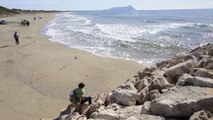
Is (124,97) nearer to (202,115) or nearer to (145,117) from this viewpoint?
(145,117)

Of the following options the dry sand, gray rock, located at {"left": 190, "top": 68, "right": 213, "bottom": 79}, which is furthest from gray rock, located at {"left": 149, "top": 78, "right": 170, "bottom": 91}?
the dry sand

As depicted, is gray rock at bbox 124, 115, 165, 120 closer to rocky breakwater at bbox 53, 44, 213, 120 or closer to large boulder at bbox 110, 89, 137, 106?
rocky breakwater at bbox 53, 44, 213, 120

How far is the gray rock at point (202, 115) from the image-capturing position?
22.0 feet

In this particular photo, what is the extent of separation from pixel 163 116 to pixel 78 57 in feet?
44.9

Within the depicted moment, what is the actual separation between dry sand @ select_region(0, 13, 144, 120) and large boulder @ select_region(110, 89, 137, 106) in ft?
9.19

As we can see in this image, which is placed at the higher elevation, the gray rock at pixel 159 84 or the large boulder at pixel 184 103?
the large boulder at pixel 184 103

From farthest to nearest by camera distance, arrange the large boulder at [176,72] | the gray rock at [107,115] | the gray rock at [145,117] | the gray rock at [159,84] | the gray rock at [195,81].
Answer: the large boulder at [176,72] → the gray rock at [159,84] → the gray rock at [195,81] → the gray rock at [107,115] → the gray rock at [145,117]

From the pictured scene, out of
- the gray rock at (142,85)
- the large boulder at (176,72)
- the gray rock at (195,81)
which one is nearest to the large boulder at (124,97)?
the gray rock at (142,85)

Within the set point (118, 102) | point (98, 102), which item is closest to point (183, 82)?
point (118, 102)

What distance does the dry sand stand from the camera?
39.8 ft

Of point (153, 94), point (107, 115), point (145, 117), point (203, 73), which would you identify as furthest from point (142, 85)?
point (145, 117)

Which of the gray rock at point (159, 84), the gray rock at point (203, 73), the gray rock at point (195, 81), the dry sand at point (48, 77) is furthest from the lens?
the dry sand at point (48, 77)

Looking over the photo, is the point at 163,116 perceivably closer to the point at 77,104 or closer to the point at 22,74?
the point at 77,104

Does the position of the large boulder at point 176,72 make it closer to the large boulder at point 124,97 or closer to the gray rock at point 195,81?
the gray rock at point 195,81
